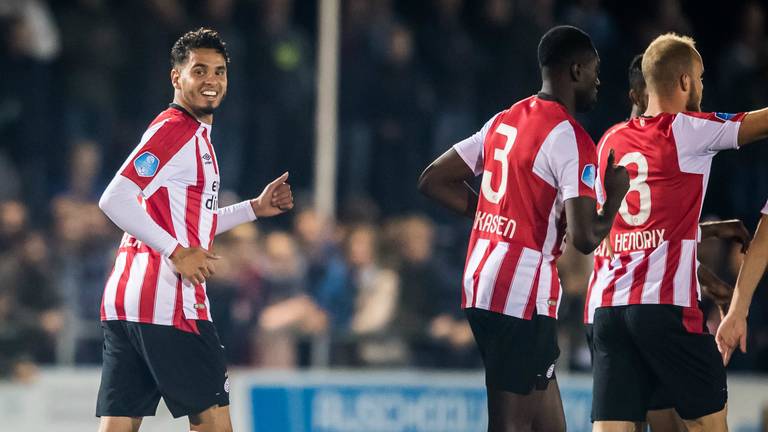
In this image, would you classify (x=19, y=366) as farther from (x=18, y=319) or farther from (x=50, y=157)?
(x=50, y=157)

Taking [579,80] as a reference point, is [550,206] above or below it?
below

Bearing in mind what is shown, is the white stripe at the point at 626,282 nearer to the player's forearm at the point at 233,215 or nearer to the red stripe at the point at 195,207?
the player's forearm at the point at 233,215

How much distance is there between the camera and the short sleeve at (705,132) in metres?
5.48

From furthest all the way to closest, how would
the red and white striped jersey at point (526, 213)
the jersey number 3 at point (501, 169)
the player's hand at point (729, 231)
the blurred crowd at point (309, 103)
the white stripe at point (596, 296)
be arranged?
1. the blurred crowd at point (309, 103)
2. the player's hand at point (729, 231)
3. the white stripe at point (596, 296)
4. the jersey number 3 at point (501, 169)
5. the red and white striped jersey at point (526, 213)

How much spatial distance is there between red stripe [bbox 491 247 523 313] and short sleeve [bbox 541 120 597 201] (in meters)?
0.33

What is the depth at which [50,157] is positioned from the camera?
12375 mm

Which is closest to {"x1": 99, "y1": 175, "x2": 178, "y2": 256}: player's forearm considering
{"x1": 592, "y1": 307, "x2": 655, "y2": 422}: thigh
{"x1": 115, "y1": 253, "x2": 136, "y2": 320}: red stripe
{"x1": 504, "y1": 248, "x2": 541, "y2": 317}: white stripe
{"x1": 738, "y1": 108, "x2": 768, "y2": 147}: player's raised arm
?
{"x1": 115, "y1": 253, "x2": 136, "y2": 320}: red stripe

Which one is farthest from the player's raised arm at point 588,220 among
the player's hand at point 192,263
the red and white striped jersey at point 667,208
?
the player's hand at point 192,263

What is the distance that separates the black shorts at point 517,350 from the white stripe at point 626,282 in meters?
0.39

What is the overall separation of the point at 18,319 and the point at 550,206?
637cm

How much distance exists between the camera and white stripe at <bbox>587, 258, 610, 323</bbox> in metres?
5.76

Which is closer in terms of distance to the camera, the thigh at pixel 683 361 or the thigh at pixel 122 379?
the thigh at pixel 683 361

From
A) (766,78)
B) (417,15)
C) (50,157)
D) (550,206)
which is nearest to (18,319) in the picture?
(50,157)

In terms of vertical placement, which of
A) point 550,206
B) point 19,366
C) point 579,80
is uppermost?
point 579,80
